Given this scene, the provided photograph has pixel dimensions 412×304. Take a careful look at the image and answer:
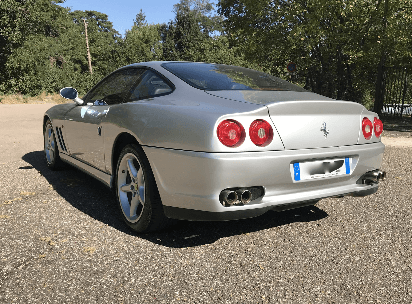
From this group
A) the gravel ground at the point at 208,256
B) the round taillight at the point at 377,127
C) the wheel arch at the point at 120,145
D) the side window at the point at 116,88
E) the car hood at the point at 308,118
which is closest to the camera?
the gravel ground at the point at 208,256

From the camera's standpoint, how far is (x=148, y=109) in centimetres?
313

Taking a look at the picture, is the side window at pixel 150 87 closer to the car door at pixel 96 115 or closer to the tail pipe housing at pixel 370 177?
the car door at pixel 96 115

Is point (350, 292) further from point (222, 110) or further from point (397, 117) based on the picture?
point (397, 117)

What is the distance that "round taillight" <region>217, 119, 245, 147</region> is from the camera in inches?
102

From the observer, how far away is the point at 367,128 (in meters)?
3.26

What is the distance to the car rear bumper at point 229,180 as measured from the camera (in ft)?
8.54

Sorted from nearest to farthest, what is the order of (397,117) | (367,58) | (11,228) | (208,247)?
1. (208,247)
2. (11,228)
3. (367,58)
4. (397,117)

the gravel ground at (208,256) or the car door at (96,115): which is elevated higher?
the car door at (96,115)

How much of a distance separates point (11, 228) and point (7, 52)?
28677 mm

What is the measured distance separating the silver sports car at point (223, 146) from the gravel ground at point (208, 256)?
343mm

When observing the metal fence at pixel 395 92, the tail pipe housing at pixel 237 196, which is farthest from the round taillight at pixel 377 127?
the metal fence at pixel 395 92

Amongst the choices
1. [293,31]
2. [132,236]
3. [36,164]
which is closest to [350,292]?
[132,236]

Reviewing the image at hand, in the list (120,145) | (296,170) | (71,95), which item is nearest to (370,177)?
(296,170)

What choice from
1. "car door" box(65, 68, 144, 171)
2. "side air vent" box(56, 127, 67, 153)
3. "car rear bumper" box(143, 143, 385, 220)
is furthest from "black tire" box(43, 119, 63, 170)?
"car rear bumper" box(143, 143, 385, 220)
